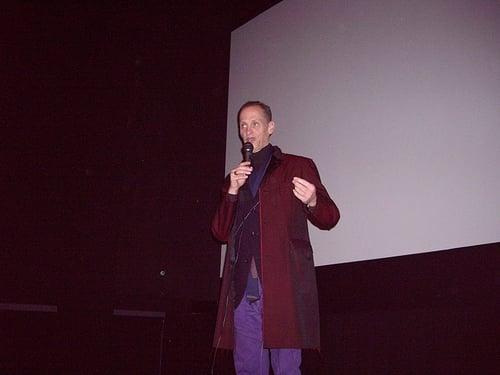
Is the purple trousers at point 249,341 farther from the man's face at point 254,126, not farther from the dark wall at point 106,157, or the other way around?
the dark wall at point 106,157

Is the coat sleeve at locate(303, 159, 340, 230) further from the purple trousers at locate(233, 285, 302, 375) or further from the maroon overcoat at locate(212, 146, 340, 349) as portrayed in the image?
the purple trousers at locate(233, 285, 302, 375)

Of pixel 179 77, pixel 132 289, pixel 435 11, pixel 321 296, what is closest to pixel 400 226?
pixel 321 296

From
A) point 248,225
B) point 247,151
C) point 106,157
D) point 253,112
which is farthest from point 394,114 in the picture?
point 106,157

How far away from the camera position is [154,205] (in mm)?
2863

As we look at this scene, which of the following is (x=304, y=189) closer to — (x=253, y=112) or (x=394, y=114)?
(x=253, y=112)

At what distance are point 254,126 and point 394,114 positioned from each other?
0.91 metres

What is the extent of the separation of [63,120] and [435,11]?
7.11 feet

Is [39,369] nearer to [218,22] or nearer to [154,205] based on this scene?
[154,205]

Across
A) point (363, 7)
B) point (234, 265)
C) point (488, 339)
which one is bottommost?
point (488, 339)

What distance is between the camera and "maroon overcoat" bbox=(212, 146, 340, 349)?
5.25 ft

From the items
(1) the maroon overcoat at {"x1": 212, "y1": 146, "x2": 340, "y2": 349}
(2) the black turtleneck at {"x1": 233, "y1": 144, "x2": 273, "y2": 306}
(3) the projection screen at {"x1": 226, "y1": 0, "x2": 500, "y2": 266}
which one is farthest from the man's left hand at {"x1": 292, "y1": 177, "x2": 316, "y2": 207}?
(3) the projection screen at {"x1": 226, "y1": 0, "x2": 500, "y2": 266}

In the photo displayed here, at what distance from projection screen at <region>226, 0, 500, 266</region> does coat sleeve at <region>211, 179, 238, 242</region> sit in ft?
2.94

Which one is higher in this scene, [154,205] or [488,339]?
[154,205]

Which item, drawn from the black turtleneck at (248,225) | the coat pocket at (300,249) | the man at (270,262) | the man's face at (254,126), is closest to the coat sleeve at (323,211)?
the man at (270,262)
